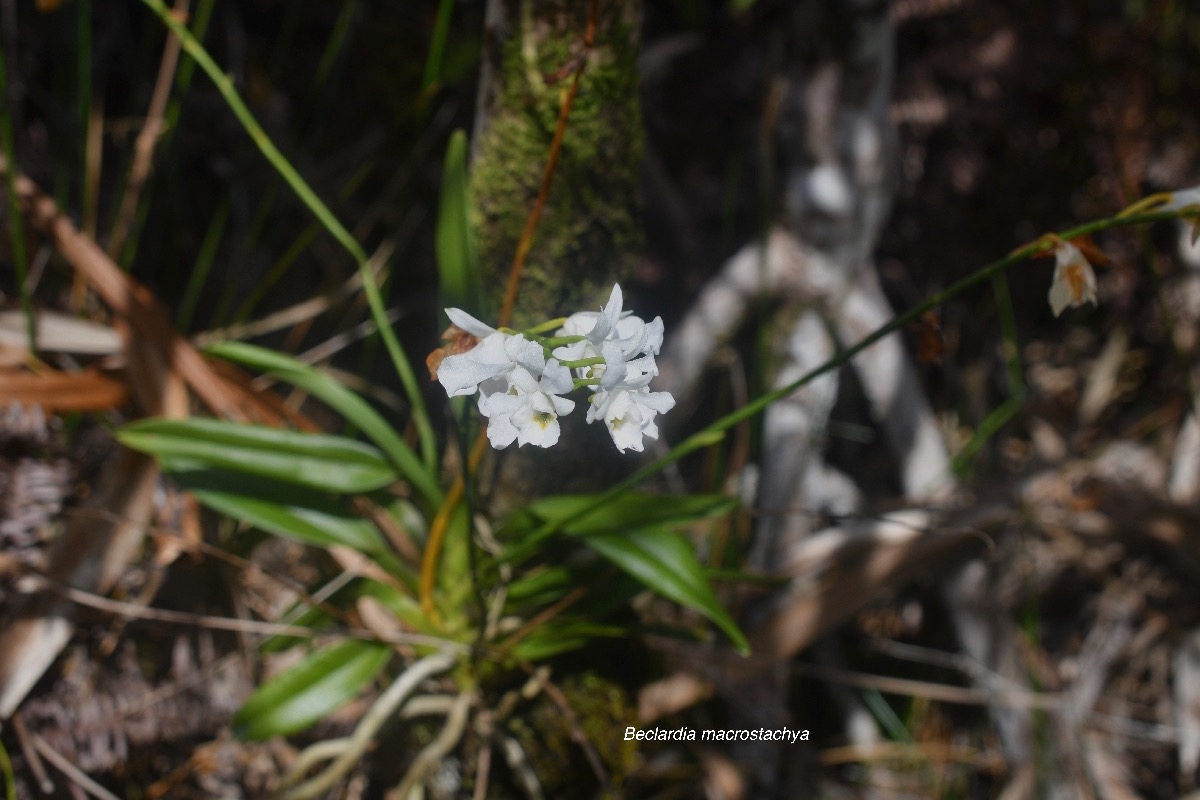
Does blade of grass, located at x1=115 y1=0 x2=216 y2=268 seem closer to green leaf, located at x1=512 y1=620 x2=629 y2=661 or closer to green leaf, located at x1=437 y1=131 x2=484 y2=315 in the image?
green leaf, located at x1=437 y1=131 x2=484 y2=315

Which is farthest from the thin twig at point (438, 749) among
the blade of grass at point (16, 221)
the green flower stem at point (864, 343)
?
the blade of grass at point (16, 221)

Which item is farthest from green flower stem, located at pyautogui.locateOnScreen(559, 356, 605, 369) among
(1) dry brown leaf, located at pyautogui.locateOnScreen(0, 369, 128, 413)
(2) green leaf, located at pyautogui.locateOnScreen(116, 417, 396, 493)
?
(1) dry brown leaf, located at pyautogui.locateOnScreen(0, 369, 128, 413)

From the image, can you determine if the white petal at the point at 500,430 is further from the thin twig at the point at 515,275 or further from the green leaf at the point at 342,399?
the green leaf at the point at 342,399

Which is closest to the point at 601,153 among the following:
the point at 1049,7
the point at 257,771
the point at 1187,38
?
the point at 257,771

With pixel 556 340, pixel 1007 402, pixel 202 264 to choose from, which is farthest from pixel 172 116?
pixel 1007 402

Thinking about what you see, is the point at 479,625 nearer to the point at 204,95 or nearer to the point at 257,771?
the point at 257,771
